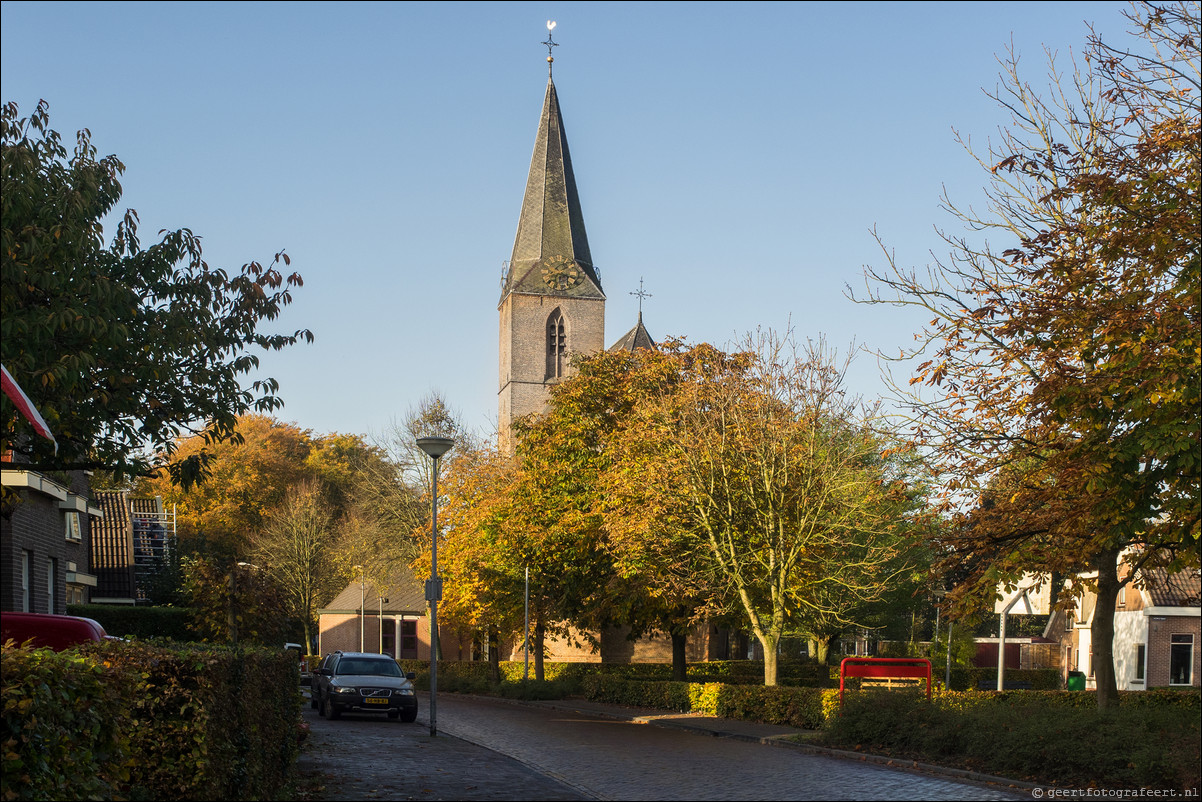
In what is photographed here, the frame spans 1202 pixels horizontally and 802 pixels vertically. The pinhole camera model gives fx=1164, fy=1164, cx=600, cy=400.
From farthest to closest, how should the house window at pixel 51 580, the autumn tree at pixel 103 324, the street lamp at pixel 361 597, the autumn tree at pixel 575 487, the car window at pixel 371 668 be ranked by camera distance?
1. the street lamp at pixel 361 597
2. the autumn tree at pixel 575 487
3. the house window at pixel 51 580
4. the car window at pixel 371 668
5. the autumn tree at pixel 103 324

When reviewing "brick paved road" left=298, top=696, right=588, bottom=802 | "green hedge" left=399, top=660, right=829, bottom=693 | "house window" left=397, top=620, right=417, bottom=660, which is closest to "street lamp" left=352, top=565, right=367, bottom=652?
"house window" left=397, top=620, right=417, bottom=660

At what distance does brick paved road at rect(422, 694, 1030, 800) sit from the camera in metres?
12.9

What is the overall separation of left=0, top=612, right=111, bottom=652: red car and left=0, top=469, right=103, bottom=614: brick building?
293 inches

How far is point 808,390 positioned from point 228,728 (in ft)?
63.3

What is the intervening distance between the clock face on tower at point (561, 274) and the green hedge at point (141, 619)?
40014 mm


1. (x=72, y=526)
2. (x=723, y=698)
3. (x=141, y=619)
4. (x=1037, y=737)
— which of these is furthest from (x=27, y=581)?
(x=1037, y=737)

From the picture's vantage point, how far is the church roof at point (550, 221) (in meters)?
71.5

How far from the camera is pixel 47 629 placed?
42.7 feet

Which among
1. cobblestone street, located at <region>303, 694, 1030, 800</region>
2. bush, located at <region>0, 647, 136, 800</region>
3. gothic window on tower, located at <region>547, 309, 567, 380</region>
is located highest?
gothic window on tower, located at <region>547, 309, 567, 380</region>

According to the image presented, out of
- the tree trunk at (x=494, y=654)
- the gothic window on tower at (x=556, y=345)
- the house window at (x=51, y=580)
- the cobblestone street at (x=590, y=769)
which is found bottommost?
the tree trunk at (x=494, y=654)

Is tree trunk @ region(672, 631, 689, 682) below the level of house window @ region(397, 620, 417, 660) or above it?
above

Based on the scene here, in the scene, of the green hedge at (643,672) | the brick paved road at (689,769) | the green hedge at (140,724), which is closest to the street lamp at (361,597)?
the green hedge at (643,672)

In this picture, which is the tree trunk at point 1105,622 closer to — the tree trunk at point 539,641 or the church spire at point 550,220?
the tree trunk at point 539,641

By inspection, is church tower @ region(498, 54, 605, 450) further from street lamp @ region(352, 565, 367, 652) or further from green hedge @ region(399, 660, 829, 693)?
green hedge @ region(399, 660, 829, 693)
